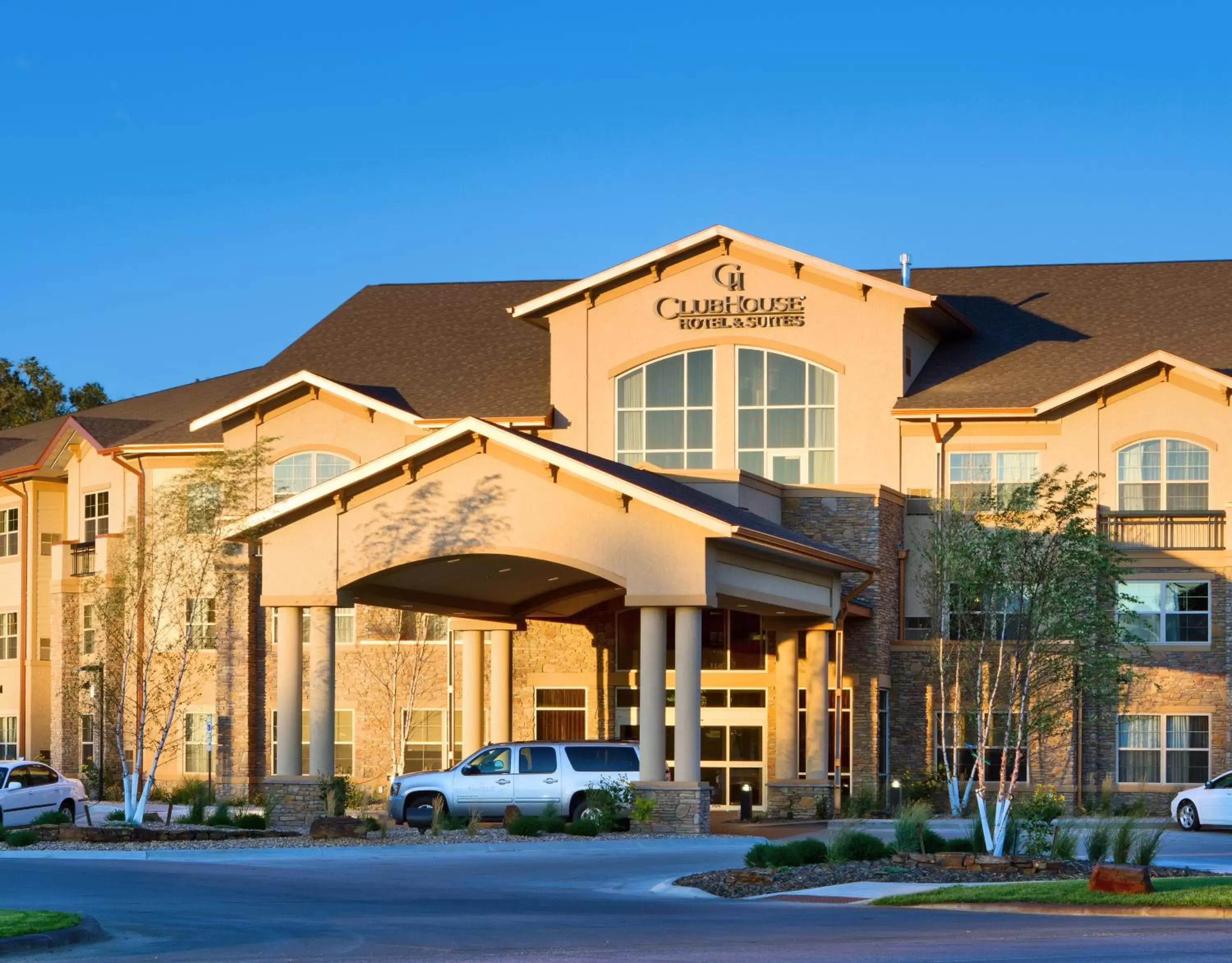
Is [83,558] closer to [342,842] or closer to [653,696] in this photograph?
[342,842]

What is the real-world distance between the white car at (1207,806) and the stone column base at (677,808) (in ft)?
34.7

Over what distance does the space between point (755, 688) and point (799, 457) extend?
4.94 metres

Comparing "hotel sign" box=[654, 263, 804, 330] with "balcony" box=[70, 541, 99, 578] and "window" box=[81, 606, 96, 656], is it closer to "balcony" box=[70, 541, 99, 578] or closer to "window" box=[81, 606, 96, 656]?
"balcony" box=[70, 541, 99, 578]

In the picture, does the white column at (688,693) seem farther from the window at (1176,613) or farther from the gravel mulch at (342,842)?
the window at (1176,613)

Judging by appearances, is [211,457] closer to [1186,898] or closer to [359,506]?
[359,506]

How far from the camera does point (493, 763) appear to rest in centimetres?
3328

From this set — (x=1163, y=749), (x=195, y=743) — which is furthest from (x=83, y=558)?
(x=1163, y=749)

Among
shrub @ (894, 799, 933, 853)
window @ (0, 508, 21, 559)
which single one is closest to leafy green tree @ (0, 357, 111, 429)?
window @ (0, 508, 21, 559)

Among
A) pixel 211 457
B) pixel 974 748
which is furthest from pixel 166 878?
pixel 974 748

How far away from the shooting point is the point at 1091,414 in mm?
40125

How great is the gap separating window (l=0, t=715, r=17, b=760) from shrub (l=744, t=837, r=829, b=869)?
32079mm

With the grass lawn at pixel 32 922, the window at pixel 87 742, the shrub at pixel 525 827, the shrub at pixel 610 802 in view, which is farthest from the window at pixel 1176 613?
the grass lawn at pixel 32 922

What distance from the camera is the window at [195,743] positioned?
4459 centimetres

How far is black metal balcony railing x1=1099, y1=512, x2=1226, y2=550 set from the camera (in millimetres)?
39500
